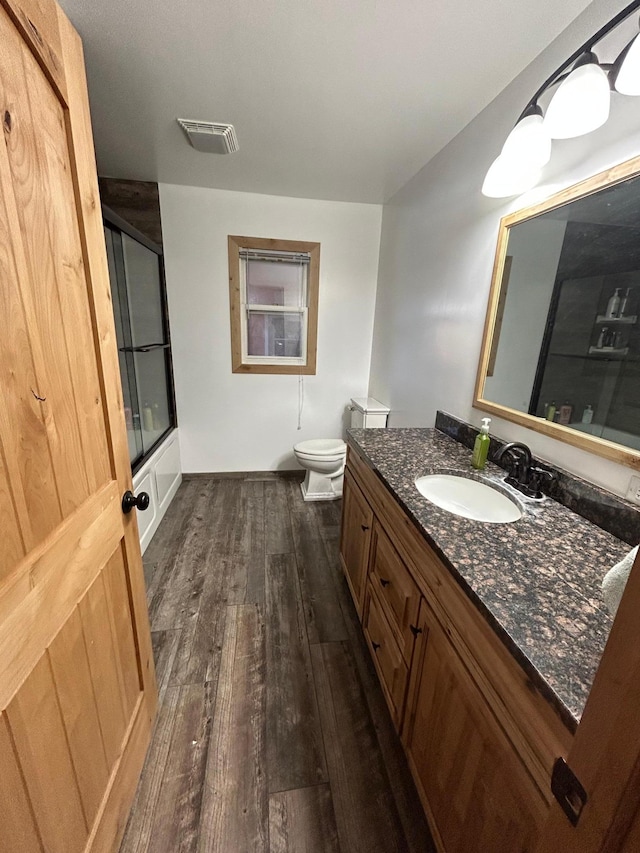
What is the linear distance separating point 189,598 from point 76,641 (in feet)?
3.73

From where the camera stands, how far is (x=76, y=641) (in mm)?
792

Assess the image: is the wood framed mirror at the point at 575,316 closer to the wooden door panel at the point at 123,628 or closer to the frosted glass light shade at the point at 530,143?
the frosted glass light shade at the point at 530,143

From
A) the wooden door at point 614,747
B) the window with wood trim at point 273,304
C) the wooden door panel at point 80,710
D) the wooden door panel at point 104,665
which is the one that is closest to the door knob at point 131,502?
the wooden door panel at point 104,665

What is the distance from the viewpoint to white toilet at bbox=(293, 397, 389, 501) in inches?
109

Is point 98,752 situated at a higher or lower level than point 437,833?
higher

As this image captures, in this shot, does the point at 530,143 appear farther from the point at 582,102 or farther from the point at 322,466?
the point at 322,466

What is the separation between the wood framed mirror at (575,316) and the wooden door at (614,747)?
88 centimetres

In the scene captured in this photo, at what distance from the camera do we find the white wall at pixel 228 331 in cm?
271

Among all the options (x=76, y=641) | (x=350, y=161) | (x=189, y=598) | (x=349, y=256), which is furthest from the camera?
(x=349, y=256)

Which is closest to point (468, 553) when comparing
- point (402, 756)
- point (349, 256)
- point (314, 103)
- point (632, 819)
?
point (632, 819)

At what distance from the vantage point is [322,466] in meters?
2.79

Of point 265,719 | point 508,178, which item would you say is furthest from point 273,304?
point 265,719

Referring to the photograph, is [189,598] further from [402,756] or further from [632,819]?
[632,819]

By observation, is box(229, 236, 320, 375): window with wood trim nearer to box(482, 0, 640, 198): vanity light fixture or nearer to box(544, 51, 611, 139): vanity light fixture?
box(482, 0, 640, 198): vanity light fixture
